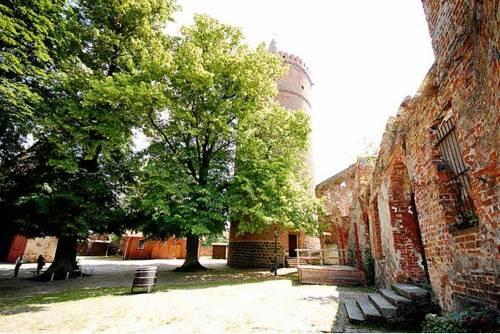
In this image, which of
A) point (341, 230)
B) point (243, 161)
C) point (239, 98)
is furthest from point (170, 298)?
point (341, 230)

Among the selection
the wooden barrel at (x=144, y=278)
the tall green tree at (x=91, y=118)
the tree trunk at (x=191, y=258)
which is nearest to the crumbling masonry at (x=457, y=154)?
the wooden barrel at (x=144, y=278)

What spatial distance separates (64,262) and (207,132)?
931cm

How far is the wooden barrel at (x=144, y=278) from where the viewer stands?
27.8 ft

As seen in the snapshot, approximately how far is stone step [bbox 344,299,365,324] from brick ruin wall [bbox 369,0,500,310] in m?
1.40

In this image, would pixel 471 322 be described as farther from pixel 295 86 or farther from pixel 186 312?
pixel 295 86

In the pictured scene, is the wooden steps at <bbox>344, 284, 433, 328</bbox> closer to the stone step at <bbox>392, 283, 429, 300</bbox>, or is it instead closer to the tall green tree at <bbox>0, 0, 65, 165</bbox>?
Answer: the stone step at <bbox>392, 283, 429, 300</bbox>

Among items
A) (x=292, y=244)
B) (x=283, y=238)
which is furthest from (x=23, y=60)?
(x=292, y=244)

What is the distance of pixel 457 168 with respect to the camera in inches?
163

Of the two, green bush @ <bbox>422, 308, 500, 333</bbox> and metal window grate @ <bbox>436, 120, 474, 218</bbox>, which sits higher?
metal window grate @ <bbox>436, 120, 474, 218</bbox>

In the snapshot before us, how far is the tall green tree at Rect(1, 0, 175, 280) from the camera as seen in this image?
10555mm

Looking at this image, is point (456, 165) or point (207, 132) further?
point (207, 132)

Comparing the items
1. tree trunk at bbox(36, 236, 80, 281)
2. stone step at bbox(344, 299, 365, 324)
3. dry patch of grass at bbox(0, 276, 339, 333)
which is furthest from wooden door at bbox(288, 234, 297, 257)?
stone step at bbox(344, 299, 365, 324)

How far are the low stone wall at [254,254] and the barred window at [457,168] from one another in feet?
48.1

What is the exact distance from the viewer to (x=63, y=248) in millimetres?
12672
